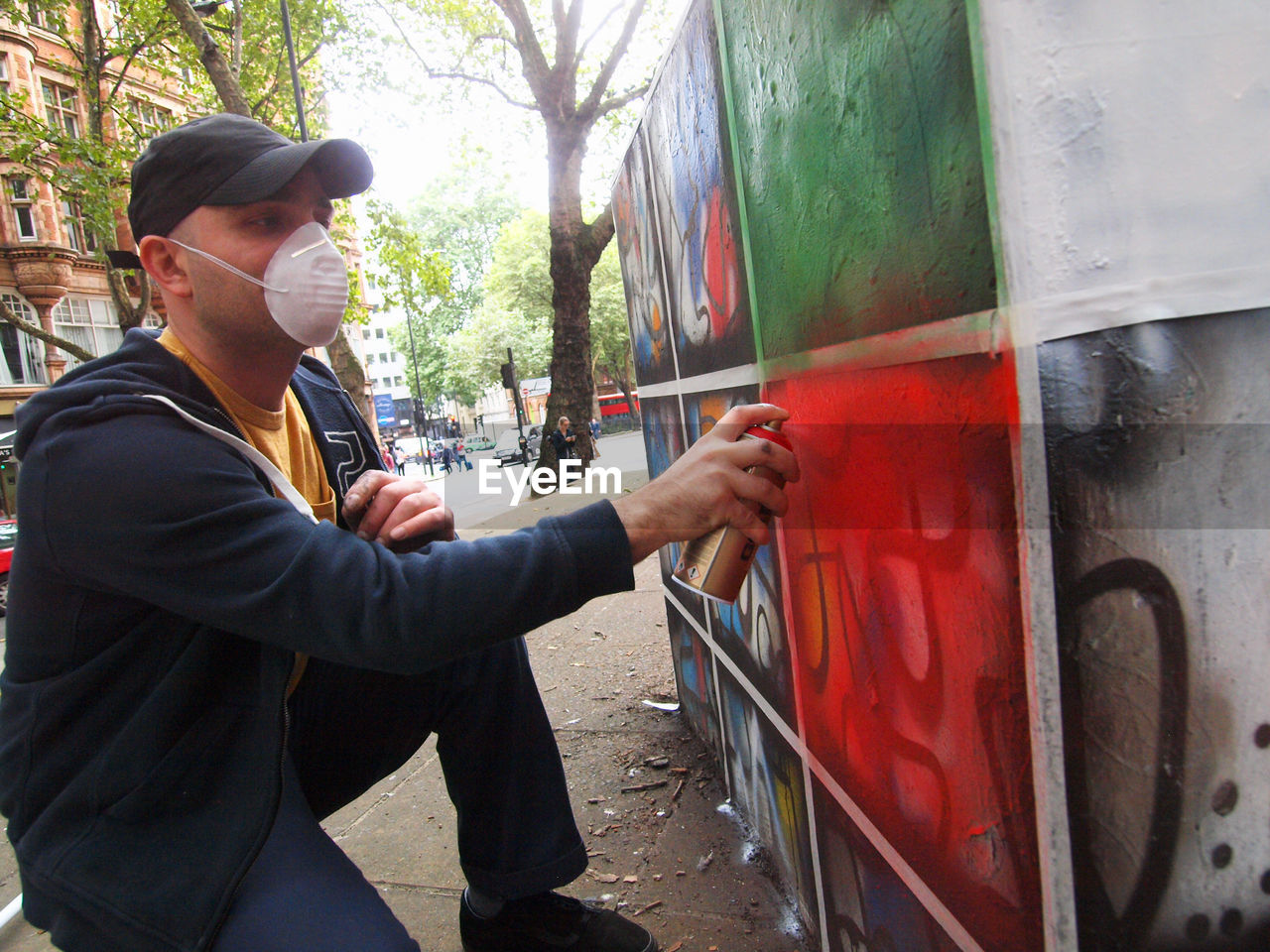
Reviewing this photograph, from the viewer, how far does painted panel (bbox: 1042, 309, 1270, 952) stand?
748mm

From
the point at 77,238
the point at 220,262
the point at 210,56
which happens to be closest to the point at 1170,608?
the point at 220,262

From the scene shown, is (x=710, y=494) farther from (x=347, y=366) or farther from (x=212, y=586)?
(x=347, y=366)

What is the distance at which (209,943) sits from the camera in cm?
123

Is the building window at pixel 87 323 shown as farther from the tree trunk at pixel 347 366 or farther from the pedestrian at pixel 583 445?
the pedestrian at pixel 583 445

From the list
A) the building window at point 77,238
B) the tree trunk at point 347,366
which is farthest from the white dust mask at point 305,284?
the building window at point 77,238

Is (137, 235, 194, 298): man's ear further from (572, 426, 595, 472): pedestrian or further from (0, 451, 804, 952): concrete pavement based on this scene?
(572, 426, 595, 472): pedestrian

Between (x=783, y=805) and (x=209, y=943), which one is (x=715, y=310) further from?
(x=209, y=943)

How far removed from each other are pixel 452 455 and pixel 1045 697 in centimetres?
3728

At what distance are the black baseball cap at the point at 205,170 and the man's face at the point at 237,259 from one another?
31 millimetres

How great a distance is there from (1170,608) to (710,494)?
59 centimetres

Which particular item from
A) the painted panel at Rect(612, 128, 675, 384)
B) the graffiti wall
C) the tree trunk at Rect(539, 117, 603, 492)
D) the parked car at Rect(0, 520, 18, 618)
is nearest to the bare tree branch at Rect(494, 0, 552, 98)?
the tree trunk at Rect(539, 117, 603, 492)

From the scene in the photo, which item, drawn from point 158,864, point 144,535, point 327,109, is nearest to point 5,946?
point 158,864

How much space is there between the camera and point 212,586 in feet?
4.04

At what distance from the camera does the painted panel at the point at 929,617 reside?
0.89m
